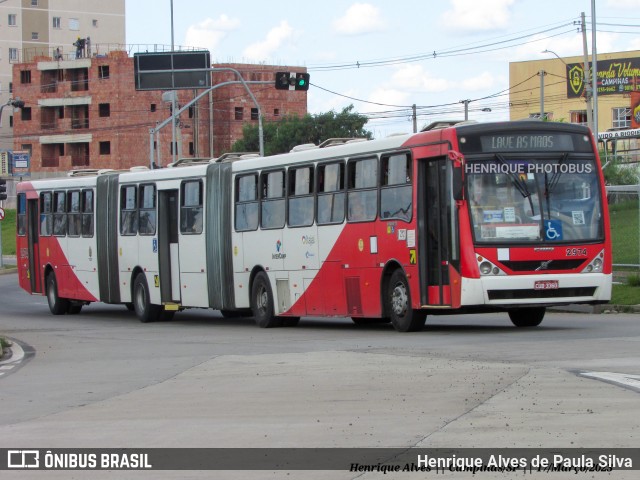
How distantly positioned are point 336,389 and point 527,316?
364 inches

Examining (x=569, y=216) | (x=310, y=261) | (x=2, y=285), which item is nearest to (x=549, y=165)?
(x=569, y=216)

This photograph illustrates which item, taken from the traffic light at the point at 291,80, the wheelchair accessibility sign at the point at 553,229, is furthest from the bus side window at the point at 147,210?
the traffic light at the point at 291,80

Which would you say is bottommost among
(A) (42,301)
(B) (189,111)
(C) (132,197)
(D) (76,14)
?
(A) (42,301)

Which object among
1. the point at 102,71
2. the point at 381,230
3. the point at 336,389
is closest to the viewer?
the point at 336,389

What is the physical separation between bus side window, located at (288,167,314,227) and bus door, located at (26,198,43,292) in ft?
40.9

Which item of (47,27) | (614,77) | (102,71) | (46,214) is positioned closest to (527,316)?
(46,214)

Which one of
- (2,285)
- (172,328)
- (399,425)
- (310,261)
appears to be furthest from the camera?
(2,285)

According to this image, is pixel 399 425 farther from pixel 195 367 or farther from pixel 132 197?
pixel 132 197

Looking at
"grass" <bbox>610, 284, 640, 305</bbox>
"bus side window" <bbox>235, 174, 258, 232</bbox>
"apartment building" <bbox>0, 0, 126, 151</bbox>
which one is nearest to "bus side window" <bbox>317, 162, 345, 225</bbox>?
"bus side window" <bbox>235, 174, 258, 232</bbox>

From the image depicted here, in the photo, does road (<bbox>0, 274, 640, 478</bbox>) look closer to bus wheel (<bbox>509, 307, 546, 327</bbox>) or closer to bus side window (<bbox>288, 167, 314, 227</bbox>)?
bus wheel (<bbox>509, 307, 546, 327</bbox>)

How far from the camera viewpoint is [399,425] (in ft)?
34.3

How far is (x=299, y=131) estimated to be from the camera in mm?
100688

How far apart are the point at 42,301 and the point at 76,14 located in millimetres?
86759

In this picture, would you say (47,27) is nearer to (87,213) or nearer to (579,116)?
(579,116)
